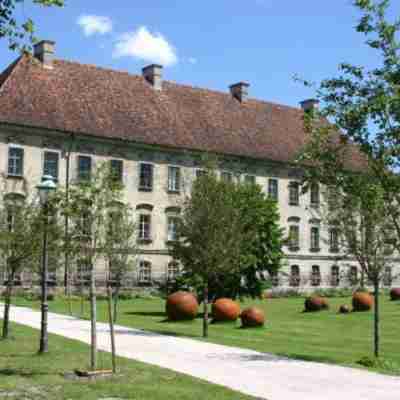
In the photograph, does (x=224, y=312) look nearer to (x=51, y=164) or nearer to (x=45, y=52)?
(x=51, y=164)

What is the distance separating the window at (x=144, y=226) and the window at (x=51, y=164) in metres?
6.50

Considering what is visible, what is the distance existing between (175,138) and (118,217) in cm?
1884

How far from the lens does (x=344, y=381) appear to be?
12.4 metres

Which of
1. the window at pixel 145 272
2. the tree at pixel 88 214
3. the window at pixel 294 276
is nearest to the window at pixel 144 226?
the window at pixel 145 272

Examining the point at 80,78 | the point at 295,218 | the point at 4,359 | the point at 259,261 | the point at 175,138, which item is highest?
the point at 80,78

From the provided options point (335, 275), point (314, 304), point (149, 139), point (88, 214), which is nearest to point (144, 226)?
point (149, 139)

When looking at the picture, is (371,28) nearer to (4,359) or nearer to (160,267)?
(4,359)

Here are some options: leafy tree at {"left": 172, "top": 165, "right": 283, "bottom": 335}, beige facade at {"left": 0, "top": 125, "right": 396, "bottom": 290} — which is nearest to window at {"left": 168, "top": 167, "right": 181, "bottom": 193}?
beige facade at {"left": 0, "top": 125, "right": 396, "bottom": 290}

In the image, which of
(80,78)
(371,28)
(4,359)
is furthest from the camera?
(80,78)

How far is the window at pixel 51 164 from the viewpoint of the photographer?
41.3 metres

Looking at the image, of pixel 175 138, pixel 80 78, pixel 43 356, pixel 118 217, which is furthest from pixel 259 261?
pixel 43 356

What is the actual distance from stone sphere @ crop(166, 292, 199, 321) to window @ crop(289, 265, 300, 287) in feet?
86.0

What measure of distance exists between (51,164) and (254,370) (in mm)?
29993

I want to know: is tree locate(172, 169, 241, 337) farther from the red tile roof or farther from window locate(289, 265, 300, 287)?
window locate(289, 265, 300, 287)
